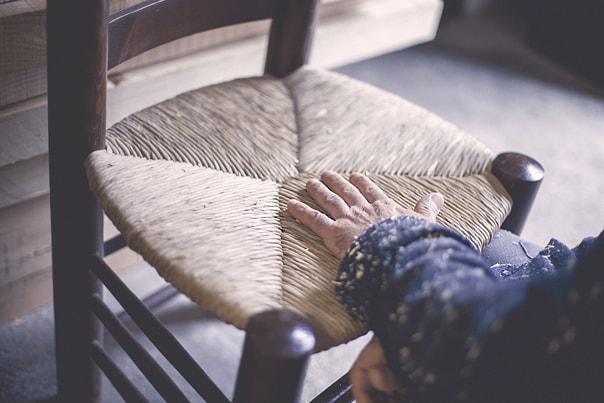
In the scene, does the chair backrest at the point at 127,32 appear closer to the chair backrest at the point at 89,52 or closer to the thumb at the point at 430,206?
the chair backrest at the point at 89,52

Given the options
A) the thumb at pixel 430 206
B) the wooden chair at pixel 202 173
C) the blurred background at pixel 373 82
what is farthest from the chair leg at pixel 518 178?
the blurred background at pixel 373 82

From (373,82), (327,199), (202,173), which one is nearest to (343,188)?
(327,199)

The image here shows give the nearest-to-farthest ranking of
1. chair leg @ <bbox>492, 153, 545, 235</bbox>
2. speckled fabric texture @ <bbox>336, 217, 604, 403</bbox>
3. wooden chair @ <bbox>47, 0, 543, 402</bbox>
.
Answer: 1. speckled fabric texture @ <bbox>336, 217, 604, 403</bbox>
2. wooden chair @ <bbox>47, 0, 543, 402</bbox>
3. chair leg @ <bbox>492, 153, 545, 235</bbox>

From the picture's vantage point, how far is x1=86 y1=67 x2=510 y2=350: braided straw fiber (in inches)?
23.9

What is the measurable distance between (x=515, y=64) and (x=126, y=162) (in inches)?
71.1

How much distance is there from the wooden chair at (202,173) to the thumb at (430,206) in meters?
0.02

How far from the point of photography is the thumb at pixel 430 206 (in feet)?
2.28

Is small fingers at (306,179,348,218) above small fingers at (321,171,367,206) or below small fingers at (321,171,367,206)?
below

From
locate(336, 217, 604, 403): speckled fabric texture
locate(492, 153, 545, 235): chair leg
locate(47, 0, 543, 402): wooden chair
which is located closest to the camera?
locate(336, 217, 604, 403): speckled fabric texture

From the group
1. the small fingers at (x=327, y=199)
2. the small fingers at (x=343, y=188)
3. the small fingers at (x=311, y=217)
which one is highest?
the small fingers at (x=343, y=188)

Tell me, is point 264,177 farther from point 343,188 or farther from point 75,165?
point 75,165

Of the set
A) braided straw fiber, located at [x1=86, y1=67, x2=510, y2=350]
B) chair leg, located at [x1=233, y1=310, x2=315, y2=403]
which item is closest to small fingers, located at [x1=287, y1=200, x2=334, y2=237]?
braided straw fiber, located at [x1=86, y1=67, x2=510, y2=350]

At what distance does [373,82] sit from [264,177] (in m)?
1.24

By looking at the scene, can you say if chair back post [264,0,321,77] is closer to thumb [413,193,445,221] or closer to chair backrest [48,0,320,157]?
chair backrest [48,0,320,157]
